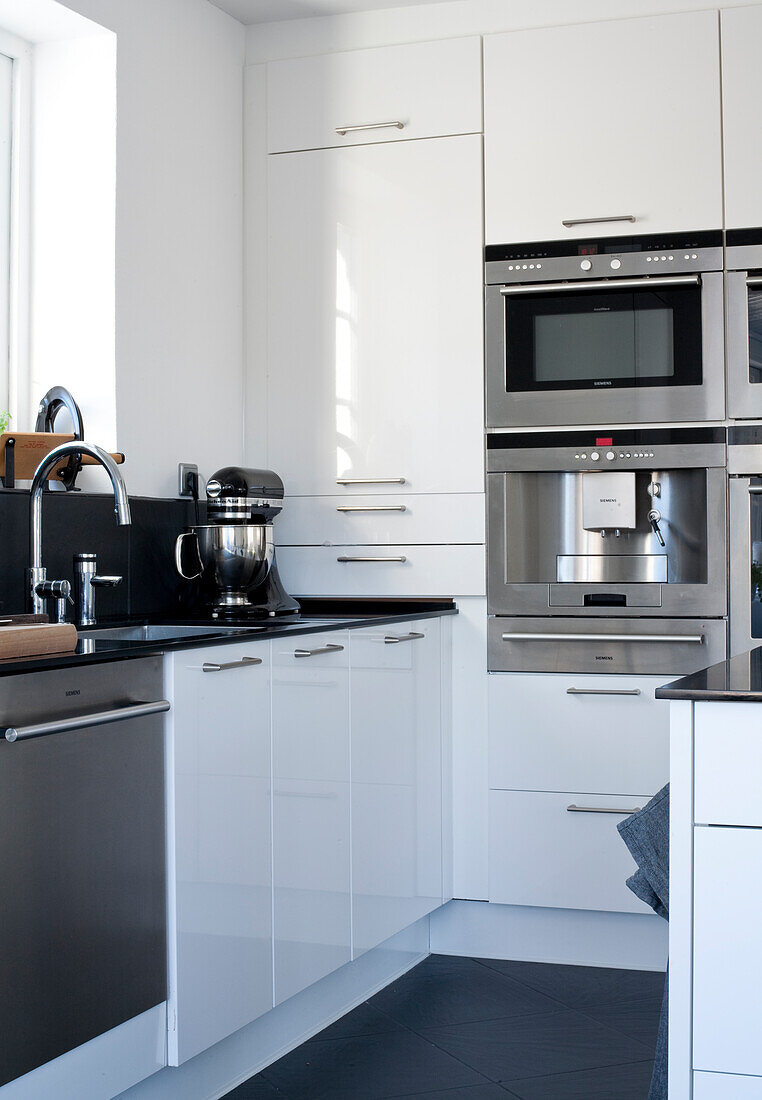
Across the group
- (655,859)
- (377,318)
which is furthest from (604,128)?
(655,859)

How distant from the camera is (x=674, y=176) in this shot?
3.12 m

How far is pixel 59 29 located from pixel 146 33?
0.84 feet

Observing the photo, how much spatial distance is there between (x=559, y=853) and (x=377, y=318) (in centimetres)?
150

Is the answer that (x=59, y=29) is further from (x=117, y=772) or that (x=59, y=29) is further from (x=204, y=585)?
(x=117, y=772)

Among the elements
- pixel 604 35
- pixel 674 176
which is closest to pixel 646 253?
pixel 674 176

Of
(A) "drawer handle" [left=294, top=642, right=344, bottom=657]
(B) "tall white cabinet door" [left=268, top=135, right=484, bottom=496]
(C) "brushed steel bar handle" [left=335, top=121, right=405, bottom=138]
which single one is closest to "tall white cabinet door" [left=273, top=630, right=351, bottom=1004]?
(A) "drawer handle" [left=294, top=642, right=344, bottom=657]

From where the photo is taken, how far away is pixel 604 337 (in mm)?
3225

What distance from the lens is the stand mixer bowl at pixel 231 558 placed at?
2881 millimetres

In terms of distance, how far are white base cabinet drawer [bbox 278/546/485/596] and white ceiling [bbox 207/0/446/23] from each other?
1469mm

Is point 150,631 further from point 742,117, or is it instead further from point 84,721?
point 742,117

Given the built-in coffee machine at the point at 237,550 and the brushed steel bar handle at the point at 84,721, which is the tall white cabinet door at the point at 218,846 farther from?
the built-in coffee machine at the point at 237,550

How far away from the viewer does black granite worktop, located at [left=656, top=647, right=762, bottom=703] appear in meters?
1.40

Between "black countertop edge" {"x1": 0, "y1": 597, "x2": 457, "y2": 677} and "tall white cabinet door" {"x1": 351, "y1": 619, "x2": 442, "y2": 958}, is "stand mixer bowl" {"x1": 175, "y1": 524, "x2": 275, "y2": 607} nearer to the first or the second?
"black countertop edge" {"x1": 0, "y1": 597, "x2": 457, "y2": 677}

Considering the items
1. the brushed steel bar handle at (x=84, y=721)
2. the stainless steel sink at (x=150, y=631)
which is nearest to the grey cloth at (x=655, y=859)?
the brushed steel bar handle at (x=84, y=721)
